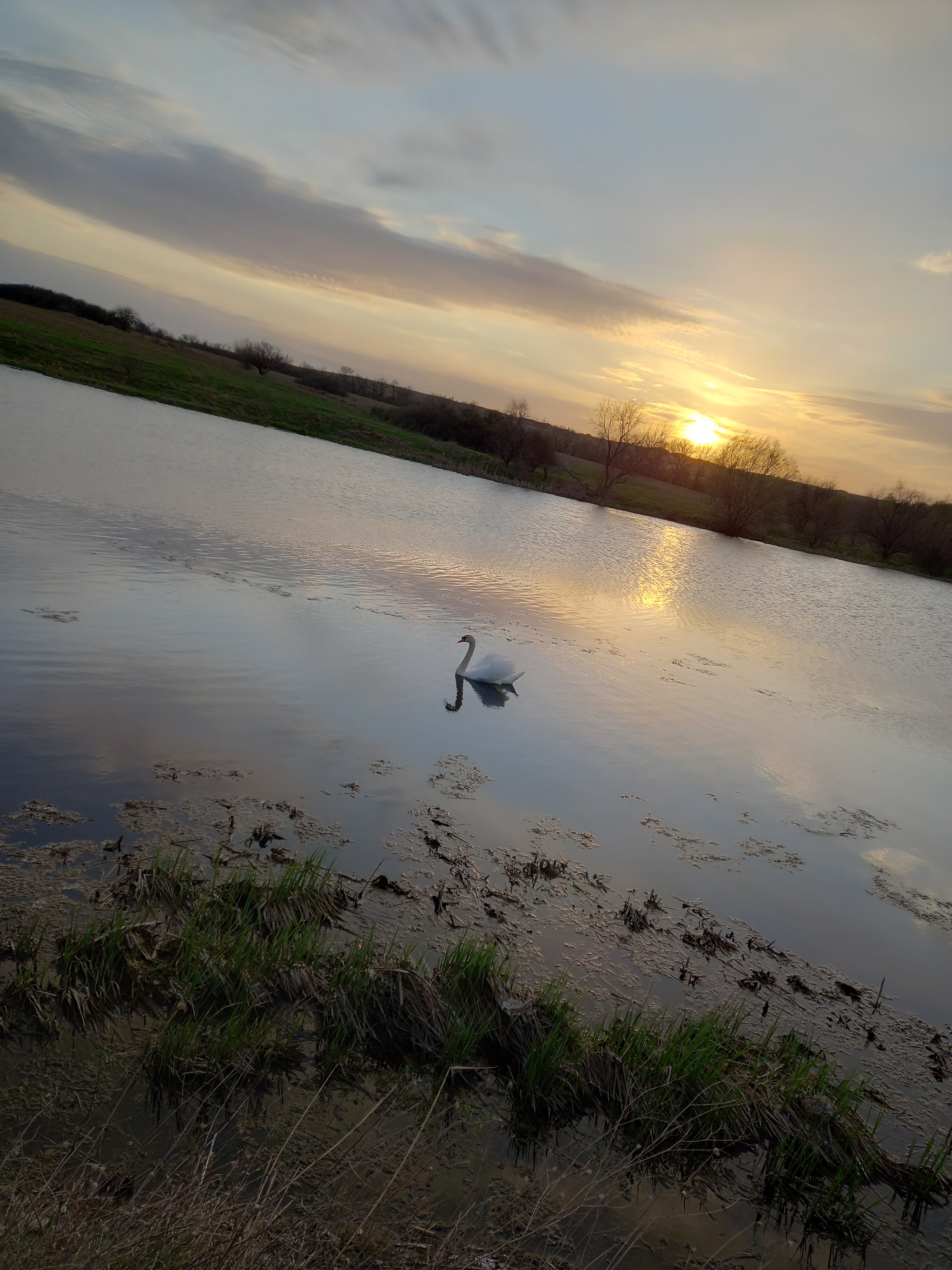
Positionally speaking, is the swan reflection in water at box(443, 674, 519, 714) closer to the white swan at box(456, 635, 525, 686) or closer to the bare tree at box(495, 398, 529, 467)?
the white swan at box(456, 635, 525, 686)

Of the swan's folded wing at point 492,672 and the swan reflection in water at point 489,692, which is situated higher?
the swan's folded wing at point 492,672

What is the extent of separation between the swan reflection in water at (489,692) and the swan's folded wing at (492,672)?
91mm

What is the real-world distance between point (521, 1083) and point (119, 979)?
221 cm

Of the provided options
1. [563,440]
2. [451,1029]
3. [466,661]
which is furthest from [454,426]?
[451,1029]

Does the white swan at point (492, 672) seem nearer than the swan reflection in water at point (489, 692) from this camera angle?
No

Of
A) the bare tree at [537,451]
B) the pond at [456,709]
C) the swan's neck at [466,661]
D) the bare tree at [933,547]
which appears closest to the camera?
the pond at [456,709]

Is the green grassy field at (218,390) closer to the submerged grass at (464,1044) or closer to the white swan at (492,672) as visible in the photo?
the white swan at (492,672)

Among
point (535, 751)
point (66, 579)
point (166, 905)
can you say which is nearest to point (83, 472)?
point (66, 579)

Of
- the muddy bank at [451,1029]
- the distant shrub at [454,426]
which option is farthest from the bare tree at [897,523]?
the muddy bank at [451,1029]

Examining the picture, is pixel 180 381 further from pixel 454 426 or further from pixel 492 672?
pixel 492 672

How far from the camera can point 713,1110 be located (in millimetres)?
4059

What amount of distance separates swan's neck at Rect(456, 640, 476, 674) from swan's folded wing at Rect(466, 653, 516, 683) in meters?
0.14

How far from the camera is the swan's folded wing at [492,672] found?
1125 centimetres

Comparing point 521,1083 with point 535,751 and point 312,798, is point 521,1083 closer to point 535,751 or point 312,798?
point 312,798
